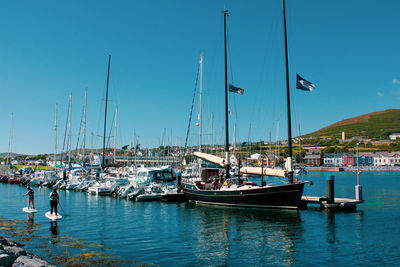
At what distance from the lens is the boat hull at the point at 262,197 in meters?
28.0

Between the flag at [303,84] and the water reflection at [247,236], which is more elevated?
the flag at [303,84]

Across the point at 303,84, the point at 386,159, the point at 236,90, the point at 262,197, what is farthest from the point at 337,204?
the point at 386,159

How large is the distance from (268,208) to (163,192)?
51.3ft

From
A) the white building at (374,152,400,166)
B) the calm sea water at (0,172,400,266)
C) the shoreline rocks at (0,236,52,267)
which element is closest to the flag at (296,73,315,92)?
the calm sea water at (0,172,400,266)

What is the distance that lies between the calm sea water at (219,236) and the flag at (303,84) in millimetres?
10934

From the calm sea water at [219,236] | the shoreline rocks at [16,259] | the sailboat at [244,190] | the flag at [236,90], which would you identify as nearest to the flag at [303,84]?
the sailboat at [244,190]

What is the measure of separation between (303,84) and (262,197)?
10749 mm

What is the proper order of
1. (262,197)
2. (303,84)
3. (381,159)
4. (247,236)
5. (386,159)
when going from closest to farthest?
(247,236)
(262,197)
(303,84)
(386,159)
(381,159)

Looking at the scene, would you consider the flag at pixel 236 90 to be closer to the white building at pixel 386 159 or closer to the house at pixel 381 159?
Answer: the white building at pixel 386 159

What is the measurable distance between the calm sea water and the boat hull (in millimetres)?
801

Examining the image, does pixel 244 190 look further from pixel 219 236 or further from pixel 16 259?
pixel 16 259

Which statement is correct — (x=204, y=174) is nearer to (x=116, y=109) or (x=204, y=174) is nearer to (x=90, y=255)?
(x=90, y=255)

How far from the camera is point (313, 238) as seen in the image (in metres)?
19.2

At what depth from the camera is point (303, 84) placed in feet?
96.7
